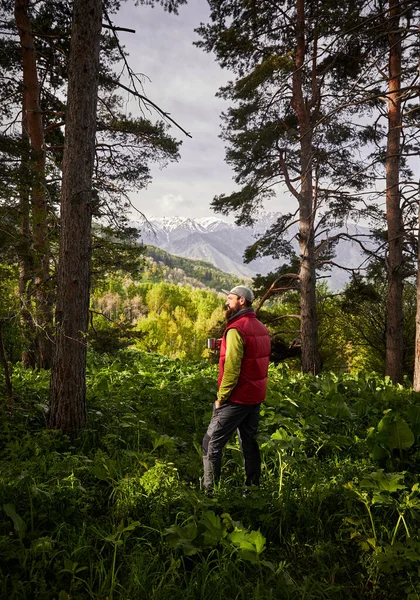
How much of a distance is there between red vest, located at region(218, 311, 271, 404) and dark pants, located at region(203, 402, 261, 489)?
0.10m

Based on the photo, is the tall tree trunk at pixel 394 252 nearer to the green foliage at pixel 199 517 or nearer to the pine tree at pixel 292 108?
the pine tree at pixel 292 108

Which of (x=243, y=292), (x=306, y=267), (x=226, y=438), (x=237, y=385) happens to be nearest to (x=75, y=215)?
(x=243, y=292)

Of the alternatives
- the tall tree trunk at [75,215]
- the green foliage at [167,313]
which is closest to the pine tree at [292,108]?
the tall tree trunk at [75,215]

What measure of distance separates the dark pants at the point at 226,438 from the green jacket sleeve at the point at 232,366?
16 centimetres

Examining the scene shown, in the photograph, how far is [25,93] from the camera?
332 inches

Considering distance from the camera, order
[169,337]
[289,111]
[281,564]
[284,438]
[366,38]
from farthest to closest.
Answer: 1. [169,337]
2. [289,111]
3. [366,38]
4. [284,438]
5. [281,564]

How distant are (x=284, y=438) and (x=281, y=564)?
132cm

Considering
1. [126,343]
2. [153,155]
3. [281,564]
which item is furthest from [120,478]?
[153,155]

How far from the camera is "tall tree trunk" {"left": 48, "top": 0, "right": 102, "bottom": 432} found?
4.26m

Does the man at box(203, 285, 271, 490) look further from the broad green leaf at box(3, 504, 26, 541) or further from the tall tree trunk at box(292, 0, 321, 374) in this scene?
the tall tree trunk at box(292, 0, 321, 374)

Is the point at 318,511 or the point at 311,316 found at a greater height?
the point at 311,316

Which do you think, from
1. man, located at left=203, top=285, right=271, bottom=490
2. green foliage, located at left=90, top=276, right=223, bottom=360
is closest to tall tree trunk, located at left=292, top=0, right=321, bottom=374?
man, located at left=203, top=285, right=271, bottom=490

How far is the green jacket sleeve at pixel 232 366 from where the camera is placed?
10.7 ft

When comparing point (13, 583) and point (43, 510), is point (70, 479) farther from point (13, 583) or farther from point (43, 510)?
point (13, 583)
